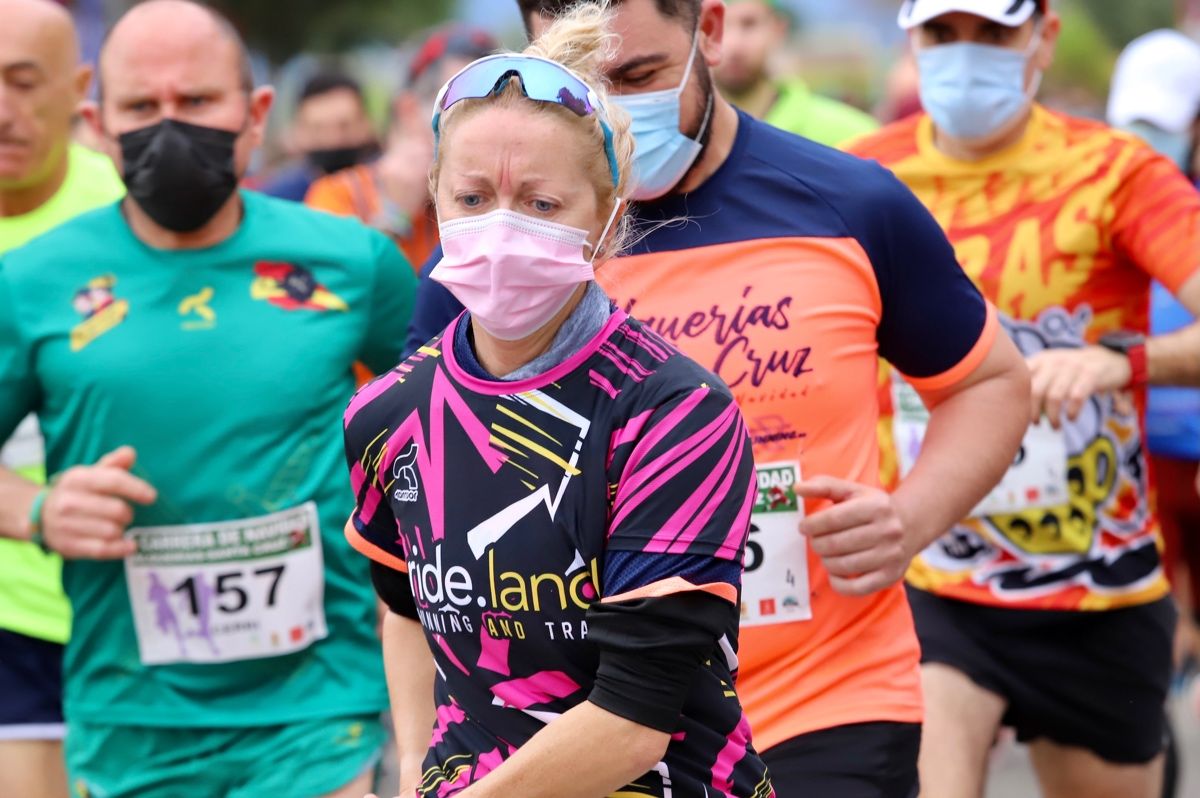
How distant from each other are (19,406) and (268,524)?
2.06 feet

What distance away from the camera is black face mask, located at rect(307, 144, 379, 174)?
1093 cm

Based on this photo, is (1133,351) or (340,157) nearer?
(1133,351)

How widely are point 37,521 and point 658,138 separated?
172cm

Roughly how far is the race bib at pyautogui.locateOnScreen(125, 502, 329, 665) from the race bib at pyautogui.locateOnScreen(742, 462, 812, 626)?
124 cm

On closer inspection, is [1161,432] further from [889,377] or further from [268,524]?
[268,524]

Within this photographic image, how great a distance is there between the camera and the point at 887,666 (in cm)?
364

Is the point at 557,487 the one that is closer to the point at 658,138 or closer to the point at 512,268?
the point at 512,268

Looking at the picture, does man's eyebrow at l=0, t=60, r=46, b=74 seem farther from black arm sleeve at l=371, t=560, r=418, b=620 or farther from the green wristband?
black arm sleeve at l=371, t=560, r=418, b=620

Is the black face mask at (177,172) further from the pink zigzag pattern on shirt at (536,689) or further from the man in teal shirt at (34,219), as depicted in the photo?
the pink zigzag pattern on shirt at (536,689)

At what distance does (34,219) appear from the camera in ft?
16.9

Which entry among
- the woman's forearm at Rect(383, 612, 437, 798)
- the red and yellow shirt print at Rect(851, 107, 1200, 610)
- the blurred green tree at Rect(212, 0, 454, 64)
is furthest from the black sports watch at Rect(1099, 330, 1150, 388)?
the blurred green tree at Rect(212, 0, 454, 64)

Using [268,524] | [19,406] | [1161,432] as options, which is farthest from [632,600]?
[1161,432]

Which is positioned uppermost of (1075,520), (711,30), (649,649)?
(711,30)

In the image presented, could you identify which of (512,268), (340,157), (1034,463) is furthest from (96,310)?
(340,157)
